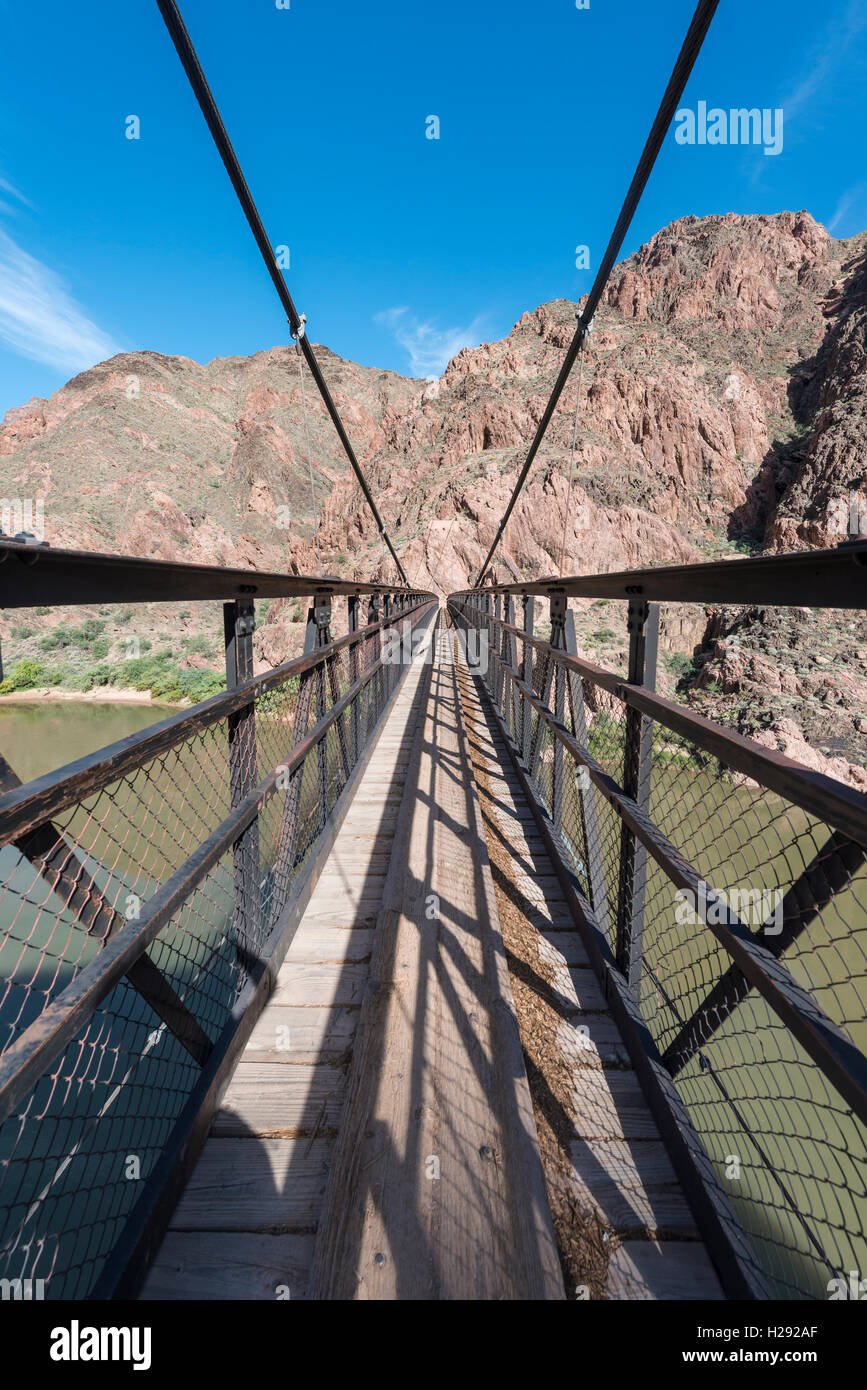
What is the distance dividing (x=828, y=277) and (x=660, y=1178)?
70277mm

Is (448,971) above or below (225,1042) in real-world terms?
above

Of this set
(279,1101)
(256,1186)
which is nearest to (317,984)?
(279,1101)

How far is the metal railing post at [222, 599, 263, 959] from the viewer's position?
5.93ft

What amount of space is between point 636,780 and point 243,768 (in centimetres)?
130

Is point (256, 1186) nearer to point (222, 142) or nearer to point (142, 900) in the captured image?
point (142, 900)

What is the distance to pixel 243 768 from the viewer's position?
1.88 meters

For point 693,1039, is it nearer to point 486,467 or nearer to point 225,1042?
point 225,1042

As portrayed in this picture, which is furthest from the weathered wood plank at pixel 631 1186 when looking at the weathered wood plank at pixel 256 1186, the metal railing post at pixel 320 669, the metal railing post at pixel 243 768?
the metal railing post at pixel 320 669

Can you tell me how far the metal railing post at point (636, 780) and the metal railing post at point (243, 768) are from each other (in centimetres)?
124

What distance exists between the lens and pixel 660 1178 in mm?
1399

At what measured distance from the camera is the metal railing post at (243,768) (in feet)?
5.93

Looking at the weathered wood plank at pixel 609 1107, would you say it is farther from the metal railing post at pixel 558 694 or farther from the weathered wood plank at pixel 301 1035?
the metal railing post at pixel 558 694

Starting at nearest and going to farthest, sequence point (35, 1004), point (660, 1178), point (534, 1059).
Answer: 1. point (660, 1178)
2. point (534, 1059)
3. point (35, 1004)
